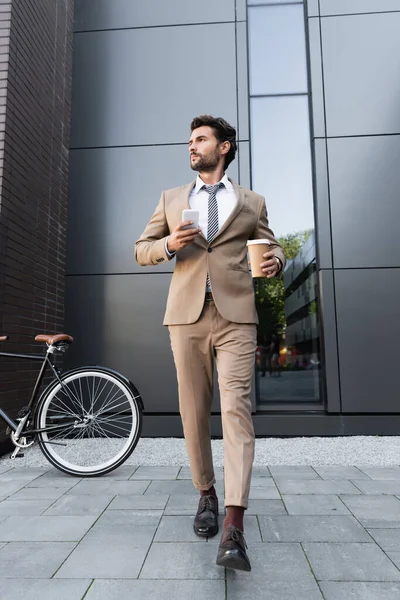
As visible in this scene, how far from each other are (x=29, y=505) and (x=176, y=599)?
1392mm

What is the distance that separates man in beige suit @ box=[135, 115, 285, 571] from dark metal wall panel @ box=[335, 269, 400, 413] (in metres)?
2.31

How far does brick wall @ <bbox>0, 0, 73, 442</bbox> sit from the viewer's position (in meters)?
3.81

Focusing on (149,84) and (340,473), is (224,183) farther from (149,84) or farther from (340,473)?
(149,84)

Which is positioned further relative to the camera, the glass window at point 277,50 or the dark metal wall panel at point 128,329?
the glass window at point 277,50

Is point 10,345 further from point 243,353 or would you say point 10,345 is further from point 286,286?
point 286,286

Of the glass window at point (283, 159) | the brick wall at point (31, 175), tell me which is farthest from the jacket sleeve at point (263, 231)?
the glass window at point (283, 159)

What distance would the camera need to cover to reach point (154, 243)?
2.32m

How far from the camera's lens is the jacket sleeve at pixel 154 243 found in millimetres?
2258

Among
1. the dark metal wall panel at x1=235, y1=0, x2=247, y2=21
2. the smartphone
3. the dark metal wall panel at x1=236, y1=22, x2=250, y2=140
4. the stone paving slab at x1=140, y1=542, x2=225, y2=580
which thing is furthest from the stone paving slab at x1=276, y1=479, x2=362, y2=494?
the dark metal wall panel at x1=235, y1=0, x2=247, y2=21

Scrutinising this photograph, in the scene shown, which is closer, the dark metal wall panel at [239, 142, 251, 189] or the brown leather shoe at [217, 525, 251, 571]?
the brown leather shoe at [217, 525, 251, 571]

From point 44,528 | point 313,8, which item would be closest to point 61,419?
point 44,528

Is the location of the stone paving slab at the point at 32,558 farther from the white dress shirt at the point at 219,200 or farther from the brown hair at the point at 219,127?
the brown hair at the point at 219,127

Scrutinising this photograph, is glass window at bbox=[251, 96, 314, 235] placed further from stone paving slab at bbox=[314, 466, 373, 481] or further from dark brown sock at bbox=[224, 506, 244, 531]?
dark brown sock at bbox=[224, 506, 244, 531]

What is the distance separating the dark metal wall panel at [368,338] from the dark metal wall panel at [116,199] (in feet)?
5.77
